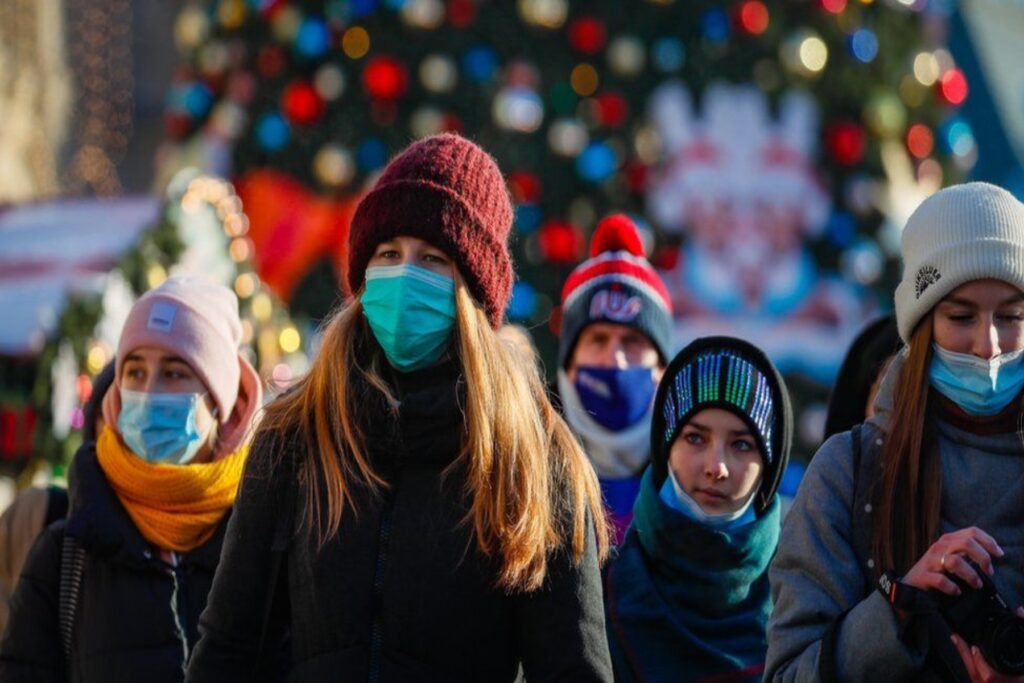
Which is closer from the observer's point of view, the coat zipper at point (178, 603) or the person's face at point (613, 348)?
the coat zipper at point (178, 603)

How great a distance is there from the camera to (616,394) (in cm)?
501

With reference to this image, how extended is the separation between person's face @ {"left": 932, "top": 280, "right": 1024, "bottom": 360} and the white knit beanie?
19 mm

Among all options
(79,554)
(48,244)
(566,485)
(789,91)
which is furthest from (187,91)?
(566,485)

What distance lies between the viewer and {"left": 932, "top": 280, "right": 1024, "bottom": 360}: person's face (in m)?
3.15

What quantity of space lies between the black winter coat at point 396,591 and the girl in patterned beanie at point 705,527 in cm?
83

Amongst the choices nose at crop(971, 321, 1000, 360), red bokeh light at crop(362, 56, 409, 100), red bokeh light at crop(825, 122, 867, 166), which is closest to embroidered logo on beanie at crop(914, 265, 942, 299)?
nose at crop(971, 321, 1000, 360)

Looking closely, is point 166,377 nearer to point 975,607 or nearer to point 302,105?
point 975,607

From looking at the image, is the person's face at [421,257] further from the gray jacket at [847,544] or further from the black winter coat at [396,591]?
the gray jacket at [847,544]

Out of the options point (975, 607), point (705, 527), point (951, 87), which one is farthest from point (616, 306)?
point (951, 87)

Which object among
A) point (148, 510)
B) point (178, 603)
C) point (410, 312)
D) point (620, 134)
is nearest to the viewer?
point (410, 312)

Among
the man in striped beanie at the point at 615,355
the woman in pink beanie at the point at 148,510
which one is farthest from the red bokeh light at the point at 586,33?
the woman in pink beanie at the point at 148,510

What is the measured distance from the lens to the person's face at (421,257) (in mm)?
3311

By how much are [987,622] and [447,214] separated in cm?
125

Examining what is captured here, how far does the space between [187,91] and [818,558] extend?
8.16 metres
